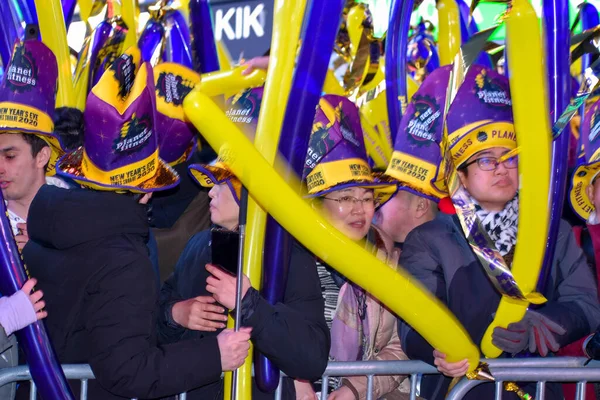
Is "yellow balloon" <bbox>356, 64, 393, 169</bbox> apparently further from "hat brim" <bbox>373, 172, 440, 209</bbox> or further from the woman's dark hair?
the woman's dark hair

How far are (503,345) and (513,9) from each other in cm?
91

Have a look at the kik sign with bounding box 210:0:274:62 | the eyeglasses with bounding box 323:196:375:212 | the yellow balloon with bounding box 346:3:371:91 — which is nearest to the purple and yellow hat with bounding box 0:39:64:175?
the eyeglasses with bounding box 323:196:375:212

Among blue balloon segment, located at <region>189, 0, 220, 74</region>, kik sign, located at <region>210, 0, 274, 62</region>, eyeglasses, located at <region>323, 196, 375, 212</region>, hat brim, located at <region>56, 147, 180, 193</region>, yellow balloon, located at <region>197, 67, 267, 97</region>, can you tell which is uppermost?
kik sign, located at <region>210, 0, 274, 62</region>

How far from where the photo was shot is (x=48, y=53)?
8.81 ft

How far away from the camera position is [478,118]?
91.4 inches

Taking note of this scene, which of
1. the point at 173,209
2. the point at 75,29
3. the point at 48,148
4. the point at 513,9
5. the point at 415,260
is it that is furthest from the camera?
the point at 75,29

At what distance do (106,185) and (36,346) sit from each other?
457 millimetres

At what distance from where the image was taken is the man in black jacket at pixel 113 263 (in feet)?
6.54

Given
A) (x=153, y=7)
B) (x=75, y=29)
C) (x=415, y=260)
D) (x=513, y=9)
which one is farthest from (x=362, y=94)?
(x=75, y=29)

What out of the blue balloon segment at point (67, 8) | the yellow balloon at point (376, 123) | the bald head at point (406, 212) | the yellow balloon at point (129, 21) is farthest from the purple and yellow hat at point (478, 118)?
the blue balloon segment at point (67, 8)

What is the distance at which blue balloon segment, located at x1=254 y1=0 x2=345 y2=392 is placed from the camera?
2.06 metres

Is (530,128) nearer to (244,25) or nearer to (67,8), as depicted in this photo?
(67,8)

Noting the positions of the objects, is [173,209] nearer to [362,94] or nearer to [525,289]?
[362,94]

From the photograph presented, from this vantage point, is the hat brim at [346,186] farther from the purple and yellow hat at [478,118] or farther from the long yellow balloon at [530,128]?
the long yellow balloon at [530,128]
